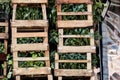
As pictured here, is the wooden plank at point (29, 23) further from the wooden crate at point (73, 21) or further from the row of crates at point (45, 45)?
the wooden crate at point (73, 21)

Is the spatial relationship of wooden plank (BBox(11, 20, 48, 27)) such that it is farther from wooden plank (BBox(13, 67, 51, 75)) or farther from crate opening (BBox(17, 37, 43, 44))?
wooden plank (BBox(13, 67, 51, 75))

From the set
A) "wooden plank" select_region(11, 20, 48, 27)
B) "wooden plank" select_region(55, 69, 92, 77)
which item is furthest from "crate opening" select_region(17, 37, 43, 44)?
"wooden plank" select_region(55, 69, 92, 77)

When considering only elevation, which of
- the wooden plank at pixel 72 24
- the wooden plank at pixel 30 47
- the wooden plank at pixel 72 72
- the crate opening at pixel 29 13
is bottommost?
the wooden plank at pixel 72 72

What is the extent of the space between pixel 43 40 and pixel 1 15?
85 centimetres

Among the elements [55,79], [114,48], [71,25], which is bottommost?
[55,79]

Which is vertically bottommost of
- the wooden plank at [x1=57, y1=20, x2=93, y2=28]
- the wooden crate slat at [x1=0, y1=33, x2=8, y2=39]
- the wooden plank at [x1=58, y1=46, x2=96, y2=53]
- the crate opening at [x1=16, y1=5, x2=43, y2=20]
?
the wooden plank at [x1=58, y1=46, x2=96, y2=53]

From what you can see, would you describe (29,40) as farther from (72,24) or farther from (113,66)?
(113,66)

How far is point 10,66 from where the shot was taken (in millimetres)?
5316

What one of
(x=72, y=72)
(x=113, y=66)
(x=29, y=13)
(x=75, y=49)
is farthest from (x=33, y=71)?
(x=113, y=66)

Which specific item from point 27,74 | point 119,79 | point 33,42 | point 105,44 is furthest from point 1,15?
point 119,79

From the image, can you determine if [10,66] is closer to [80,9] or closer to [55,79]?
[55,79]

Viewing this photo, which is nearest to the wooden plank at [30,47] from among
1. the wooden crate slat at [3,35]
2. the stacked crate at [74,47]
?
the stacked crate at [74,47]

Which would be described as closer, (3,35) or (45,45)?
(45,45)

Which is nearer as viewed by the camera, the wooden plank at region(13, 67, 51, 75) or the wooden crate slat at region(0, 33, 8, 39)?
the wooden plank at region(13, 67, 51, 75)
